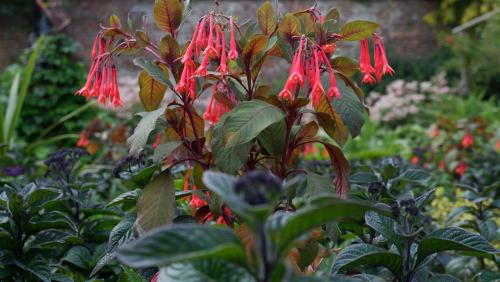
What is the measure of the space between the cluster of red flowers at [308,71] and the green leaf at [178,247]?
0.56 m

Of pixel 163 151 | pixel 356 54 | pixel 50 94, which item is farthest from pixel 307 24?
pixel 356 54

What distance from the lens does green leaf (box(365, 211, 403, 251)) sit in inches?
40.5

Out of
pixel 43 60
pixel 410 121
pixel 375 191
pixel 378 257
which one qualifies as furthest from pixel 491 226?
pixel 43 60

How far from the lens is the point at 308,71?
1220mm

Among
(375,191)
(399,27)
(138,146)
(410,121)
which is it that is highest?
(138,146)

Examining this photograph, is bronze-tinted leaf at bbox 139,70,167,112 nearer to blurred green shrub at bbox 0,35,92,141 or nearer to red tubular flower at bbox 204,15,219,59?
red tubular flower at bbox 204,15,219,59

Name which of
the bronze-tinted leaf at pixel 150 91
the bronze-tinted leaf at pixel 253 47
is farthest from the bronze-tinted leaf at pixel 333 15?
the bronze-tinted leaf at pixel 150 91

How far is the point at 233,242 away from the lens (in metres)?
0.64

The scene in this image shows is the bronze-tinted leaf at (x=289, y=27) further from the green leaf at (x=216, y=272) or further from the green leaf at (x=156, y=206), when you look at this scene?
the green leaf at (x=216, y=272)

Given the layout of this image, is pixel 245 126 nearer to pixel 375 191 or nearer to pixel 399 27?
pixel 375 191

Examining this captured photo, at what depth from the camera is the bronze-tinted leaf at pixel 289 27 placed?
1176 mm

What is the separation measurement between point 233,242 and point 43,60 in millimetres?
8455

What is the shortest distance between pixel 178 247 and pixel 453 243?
1.79ft

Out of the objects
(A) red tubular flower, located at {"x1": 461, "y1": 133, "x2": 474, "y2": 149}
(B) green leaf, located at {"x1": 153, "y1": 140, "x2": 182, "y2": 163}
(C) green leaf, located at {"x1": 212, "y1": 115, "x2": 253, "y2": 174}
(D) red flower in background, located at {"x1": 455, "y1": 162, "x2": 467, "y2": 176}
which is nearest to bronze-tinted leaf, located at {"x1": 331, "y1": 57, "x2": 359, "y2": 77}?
(C) green leaf, located at {"x1": 212, "y1": 115, "x2": 253, "y2": 174}
